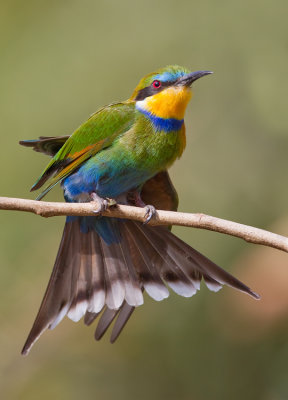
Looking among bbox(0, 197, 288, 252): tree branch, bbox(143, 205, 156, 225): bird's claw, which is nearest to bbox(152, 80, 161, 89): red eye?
bbox(143, 205, 156, 225): bird's claw

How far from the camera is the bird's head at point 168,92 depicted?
309 cm

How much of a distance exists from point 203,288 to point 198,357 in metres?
0.35

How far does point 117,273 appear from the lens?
10.0 feet

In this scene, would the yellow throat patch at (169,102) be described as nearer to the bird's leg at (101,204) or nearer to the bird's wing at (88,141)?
the bird's wing at (88,141)

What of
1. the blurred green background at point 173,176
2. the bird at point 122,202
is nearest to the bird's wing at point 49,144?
the bird at point 122,202

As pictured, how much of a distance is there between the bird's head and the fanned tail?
51 cm

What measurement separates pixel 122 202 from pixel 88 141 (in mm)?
321

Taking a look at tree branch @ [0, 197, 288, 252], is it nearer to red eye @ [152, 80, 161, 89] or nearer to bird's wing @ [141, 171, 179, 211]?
bird's wing @ [141, 171, 179, 211]

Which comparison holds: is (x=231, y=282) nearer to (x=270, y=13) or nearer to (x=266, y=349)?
(x=266, y=349)

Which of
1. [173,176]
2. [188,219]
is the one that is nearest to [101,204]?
[188,219]

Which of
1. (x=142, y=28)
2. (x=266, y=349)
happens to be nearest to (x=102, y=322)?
(x=266, y=349)

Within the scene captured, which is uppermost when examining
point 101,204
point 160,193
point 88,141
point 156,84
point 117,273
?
point 156,84

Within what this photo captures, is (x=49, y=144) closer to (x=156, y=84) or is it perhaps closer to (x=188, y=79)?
(x=156, y=84)

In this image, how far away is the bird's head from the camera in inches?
122
